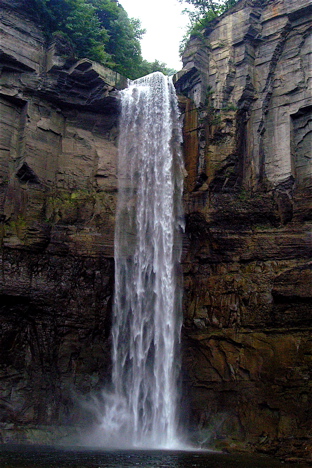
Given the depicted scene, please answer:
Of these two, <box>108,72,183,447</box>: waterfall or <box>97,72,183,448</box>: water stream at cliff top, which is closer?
<box>97,72,183,448</box>: water stream at cliff top

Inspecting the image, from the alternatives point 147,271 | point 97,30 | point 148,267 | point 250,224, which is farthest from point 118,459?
point 97,30

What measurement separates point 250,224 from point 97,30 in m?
A: 15.4

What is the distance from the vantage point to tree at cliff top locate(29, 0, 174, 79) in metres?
32.0

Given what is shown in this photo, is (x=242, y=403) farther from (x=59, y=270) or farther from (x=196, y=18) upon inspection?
(x=196, y=18)

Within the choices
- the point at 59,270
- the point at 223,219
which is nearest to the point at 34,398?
the point at 59,270

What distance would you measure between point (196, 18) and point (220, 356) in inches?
909

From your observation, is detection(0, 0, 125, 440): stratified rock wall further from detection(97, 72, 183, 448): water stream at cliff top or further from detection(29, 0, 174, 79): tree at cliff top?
detection(29, 0, 174, 79): tree at cliff top

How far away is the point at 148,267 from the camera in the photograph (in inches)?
1131

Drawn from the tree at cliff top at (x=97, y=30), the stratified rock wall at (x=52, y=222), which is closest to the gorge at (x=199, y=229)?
the stratified rock wall at (x=52, y=222)

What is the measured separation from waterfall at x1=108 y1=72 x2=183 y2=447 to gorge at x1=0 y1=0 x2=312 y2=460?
57cm

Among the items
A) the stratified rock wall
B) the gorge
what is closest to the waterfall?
the gorge

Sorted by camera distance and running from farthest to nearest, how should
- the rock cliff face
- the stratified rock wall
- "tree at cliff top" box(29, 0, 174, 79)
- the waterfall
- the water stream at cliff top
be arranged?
"tree at cliff top" box(29, 0, 174, 79) → the waterfall → the water stream at cliff top → the stratified rock wall → the rock cliff face

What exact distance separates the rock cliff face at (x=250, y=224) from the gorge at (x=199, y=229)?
0.07 m

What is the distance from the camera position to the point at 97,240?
28.1 metres
